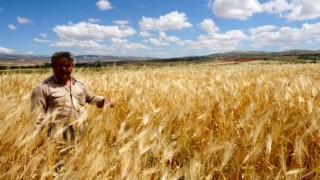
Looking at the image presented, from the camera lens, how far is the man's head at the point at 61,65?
3.24 metres

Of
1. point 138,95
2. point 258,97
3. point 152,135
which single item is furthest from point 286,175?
point 138,95

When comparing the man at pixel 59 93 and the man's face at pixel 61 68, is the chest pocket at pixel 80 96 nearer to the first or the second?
the man at pixel 59 93

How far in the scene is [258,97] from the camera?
3742 millimetres

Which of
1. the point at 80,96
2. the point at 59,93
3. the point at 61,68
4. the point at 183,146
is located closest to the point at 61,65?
the point at 61,68

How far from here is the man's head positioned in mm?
3244

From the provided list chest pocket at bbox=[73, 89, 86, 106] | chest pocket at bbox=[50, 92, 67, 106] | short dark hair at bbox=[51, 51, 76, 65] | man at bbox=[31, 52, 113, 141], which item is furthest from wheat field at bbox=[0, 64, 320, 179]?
short dark hair at bbox=[51, 51, 76, 65]

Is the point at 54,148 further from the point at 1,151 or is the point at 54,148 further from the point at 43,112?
the point at 43,112

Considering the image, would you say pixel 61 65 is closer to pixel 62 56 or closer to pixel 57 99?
pixel 62 56

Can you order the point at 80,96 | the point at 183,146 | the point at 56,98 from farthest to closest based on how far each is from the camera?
the point at 80,96
the point at 56,98
the point at 183,146

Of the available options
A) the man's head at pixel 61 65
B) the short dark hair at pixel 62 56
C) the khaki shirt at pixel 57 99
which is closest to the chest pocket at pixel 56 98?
the khaki shirt at pixel 57 99

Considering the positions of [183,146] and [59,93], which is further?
[59,93]

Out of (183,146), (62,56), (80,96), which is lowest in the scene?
(183,146)

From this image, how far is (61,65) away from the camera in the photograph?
128 inches

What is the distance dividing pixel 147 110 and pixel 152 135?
3.70ft
